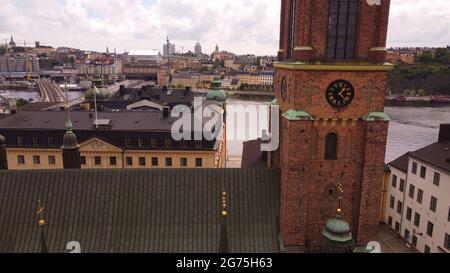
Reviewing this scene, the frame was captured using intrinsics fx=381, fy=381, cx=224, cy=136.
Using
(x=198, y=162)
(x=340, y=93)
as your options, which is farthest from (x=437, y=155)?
(x=198, y=162)

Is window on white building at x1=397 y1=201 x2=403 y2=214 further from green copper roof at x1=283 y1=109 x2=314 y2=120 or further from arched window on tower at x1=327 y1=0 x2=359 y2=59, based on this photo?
green copper roof at x1=283 y1=109 x2=314 y2=120

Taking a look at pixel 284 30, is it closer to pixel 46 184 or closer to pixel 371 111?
pixel 371 111

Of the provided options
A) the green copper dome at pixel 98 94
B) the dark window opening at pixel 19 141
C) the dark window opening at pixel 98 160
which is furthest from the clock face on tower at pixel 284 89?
the green copper dome at pixel 98 94

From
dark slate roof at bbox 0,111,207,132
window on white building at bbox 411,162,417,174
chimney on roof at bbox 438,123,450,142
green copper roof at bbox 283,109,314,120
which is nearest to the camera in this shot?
green copper roof at bbox 283,109,314,120

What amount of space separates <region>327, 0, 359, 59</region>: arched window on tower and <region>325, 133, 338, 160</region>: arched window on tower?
13.0ft

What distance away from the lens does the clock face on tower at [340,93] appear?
1844 centimetres

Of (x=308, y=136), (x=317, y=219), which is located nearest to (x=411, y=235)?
(x=317, y=219)

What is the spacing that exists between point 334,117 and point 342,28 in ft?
14.2

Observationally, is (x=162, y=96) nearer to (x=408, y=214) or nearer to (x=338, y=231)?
(x=408, y=214)

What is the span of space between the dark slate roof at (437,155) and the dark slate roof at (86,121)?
2420 centimetres

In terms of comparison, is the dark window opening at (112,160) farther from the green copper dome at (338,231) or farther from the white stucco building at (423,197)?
the green copper dome at (338,231)

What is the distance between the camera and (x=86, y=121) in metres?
47.7

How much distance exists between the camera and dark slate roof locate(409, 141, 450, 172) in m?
32.2

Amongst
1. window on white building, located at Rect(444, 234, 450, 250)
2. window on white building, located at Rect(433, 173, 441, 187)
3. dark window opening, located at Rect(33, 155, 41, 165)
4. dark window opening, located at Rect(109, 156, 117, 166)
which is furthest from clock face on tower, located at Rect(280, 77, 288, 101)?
dark window opening, located at Rect(33, 155, 41, 165)
